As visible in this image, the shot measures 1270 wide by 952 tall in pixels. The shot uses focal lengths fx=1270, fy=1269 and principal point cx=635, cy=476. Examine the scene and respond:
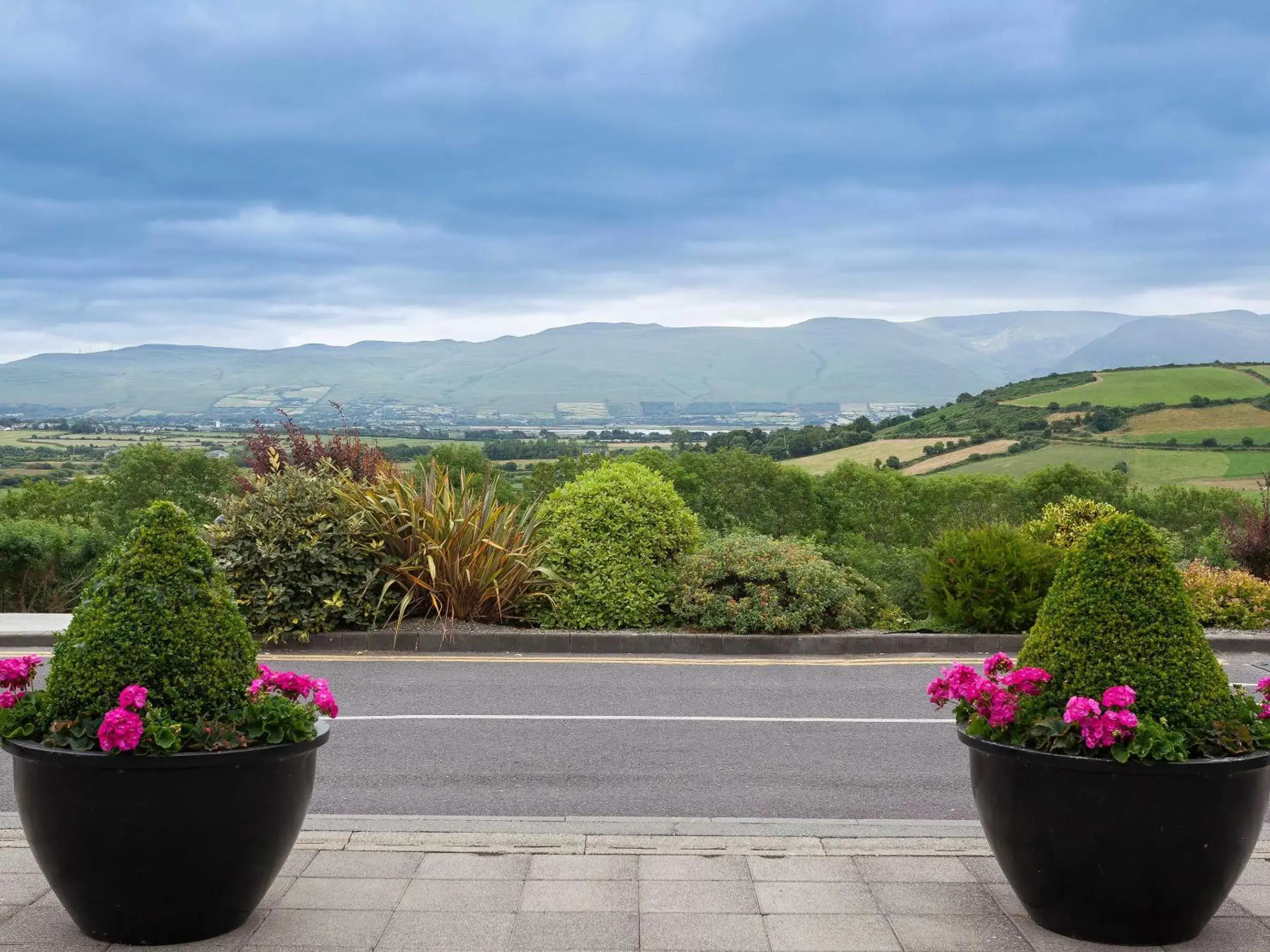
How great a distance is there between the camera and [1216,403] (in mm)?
56750

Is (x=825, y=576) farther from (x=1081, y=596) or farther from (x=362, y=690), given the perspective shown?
(x=1081, y=596)

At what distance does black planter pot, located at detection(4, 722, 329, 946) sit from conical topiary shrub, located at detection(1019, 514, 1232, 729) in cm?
316

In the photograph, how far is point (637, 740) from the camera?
9180 mm

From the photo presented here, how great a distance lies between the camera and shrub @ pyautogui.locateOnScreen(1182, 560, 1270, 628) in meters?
14.3

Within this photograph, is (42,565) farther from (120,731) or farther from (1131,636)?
(1131,636)

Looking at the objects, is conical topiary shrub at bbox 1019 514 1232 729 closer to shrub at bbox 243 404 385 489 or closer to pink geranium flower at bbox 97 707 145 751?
pink geranium flower at bbox 97 707 145 751

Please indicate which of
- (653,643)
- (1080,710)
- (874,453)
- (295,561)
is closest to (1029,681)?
(1080,710)

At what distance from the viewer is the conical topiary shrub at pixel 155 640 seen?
498 cm

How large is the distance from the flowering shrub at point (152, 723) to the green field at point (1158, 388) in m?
57.3

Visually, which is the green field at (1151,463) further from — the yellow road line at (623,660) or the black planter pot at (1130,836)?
the black planter pot at (1130,836)

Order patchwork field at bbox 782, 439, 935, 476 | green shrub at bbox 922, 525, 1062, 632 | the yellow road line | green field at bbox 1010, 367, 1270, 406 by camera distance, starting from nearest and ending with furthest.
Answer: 1. the yellow road line
2. green shrub at bbox 922, 525, 1062, 632
3. patchwork field at bbox 782, 439, 935, 476
4. green field at bbox 1010, 367, 1270, 406

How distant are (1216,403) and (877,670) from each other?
50.8 metres

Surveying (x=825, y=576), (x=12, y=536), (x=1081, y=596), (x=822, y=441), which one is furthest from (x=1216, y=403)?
(x=1081, y=596)

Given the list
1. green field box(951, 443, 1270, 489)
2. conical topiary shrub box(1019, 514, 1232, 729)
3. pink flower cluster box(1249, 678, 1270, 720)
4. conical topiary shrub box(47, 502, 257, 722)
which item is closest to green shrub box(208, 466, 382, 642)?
conical topiary shrub box(47, 502, 257, 722)
